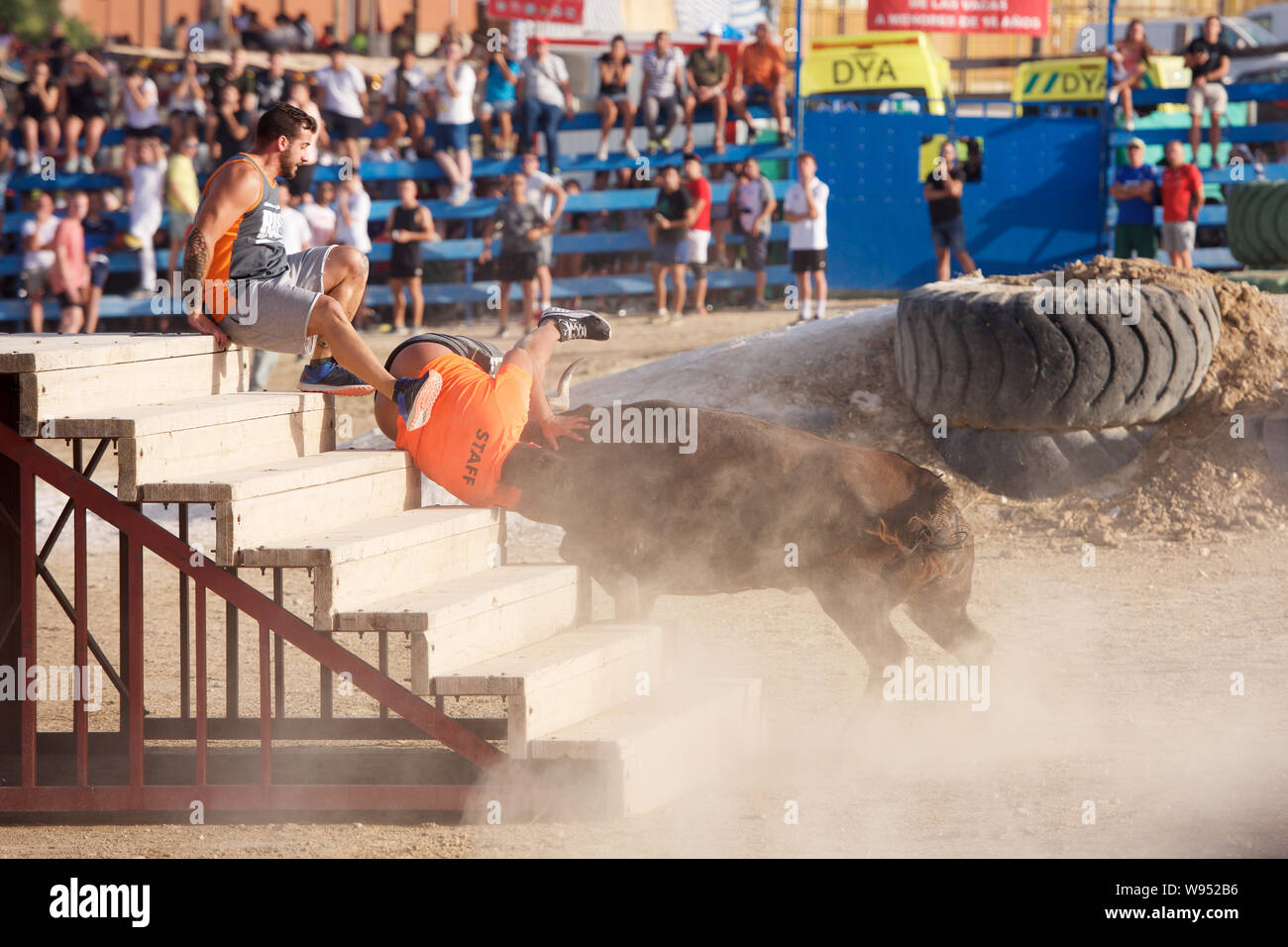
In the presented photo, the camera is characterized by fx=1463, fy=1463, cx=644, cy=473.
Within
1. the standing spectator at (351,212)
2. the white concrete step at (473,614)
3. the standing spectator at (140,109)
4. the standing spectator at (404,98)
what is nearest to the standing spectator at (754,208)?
the standing spectator at (404,98)

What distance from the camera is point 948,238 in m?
17.5

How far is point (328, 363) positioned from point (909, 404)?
16.1 feet

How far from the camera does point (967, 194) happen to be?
1891 centimetres

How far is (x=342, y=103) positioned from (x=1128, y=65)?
1003cm

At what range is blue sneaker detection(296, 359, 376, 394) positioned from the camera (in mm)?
6172

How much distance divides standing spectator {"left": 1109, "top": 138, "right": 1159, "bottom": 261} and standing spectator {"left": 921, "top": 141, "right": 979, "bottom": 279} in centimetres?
177

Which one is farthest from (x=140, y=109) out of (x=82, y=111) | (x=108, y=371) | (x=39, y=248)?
(x=108, y=371)

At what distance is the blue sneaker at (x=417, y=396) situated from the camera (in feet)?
18.6

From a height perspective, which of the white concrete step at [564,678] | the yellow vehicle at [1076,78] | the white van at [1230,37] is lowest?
the white concrete step at [564,678]

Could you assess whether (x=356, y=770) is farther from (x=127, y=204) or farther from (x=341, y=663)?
(x=127, y=204)

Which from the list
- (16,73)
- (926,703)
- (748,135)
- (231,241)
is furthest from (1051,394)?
(16,73)

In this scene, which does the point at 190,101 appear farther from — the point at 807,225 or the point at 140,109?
the point at 807,225

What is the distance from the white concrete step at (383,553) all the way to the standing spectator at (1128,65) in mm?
14481

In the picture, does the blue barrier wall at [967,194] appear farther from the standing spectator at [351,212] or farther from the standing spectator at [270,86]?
the standing spectator at [270,86]
